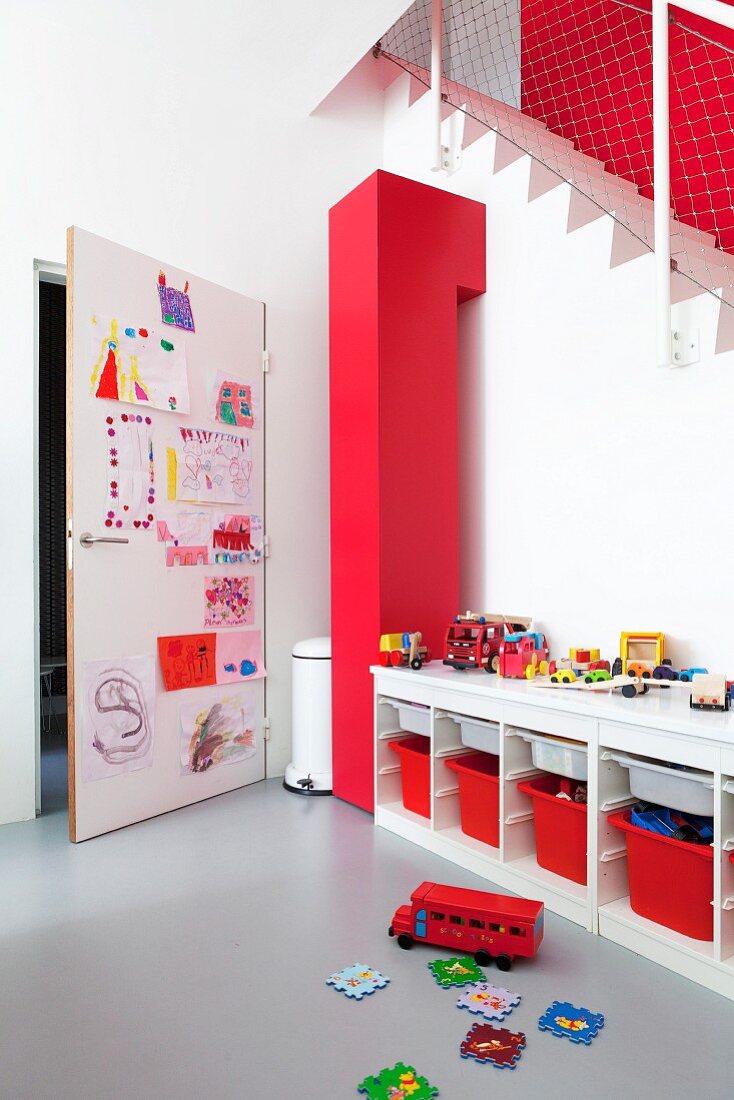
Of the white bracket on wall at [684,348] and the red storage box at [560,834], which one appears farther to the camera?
the white bracket on wall at [684,348]

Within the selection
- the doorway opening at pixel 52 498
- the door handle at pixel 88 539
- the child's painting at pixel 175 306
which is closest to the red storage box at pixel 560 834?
the door handle at pixel 88 539

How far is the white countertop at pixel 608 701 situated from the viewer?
1718mm

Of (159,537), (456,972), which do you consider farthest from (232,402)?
(456,972)

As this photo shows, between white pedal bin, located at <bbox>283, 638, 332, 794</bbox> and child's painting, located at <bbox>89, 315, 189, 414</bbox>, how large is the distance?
1076 millimetres

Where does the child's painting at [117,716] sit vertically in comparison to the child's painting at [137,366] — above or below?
below

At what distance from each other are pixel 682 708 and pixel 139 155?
2.71 metres

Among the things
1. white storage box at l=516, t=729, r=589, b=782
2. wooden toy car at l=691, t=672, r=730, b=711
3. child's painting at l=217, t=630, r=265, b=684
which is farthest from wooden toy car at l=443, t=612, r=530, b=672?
child's painting at l=217, t=630, r=265, b=684

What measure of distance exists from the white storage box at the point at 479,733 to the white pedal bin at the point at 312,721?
0.78 metres

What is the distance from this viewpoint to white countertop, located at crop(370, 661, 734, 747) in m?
1.72

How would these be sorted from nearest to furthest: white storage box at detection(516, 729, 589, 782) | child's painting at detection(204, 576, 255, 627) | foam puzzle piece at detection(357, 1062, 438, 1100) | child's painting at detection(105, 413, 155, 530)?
1. foam puzzle piece at detection(357, 1062, 438, 1100)
2. white storage box at detection(516, 729, 589, 782)
3. child's painting at detection(105, 413, 155, 530)
4. child's painting at detection(204, 576, 255, 627)

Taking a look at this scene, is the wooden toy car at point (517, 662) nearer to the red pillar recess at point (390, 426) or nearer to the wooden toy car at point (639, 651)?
the wooden toy car at point (639, 651)

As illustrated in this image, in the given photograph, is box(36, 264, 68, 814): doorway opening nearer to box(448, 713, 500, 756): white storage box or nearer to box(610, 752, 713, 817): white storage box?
box(448, 713, 500, 756): white storage box

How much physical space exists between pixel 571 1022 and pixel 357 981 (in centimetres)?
44

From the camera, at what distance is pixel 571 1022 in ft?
5.15
